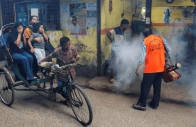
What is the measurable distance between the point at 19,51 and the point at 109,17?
3466 mm

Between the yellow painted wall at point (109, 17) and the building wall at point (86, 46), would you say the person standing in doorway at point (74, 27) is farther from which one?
the yellow painted wall at point (109, 17)

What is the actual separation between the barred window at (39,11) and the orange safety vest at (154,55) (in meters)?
4.16

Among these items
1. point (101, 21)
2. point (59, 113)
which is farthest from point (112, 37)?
point (59, 113)

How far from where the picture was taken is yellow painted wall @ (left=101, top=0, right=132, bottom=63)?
25.0 feet

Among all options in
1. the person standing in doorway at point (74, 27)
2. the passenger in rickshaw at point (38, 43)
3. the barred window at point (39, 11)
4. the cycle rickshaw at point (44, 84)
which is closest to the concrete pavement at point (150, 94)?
the person standing in doorway at point (74, 27)

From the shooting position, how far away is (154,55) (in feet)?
17.6

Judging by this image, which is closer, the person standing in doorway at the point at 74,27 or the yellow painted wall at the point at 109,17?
the yellow painted wall at the point at 109,17

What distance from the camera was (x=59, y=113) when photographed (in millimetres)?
5344

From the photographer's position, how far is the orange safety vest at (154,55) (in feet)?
17.5

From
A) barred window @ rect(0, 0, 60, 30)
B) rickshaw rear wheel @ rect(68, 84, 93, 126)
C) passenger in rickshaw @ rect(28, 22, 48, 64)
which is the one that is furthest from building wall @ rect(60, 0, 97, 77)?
rickshaw rear wheel @ rect(68, 84, 93, 126)

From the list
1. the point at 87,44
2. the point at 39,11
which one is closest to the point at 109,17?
the point at 87,44

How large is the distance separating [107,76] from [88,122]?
333 centimetres

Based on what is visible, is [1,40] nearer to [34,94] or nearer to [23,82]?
[23,82]

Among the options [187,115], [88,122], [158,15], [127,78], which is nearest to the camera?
[88,122]
